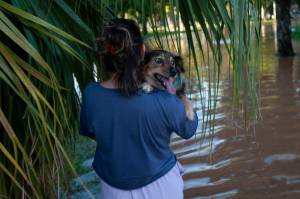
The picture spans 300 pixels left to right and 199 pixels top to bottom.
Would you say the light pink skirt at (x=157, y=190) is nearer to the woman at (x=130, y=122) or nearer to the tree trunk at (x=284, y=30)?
the woman at (x=130, y=122)

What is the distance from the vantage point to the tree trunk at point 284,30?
18.2m

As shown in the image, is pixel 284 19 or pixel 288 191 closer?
pixel 288 191

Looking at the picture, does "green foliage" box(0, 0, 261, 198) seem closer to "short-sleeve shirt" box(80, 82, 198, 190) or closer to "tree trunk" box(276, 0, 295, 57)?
"short-sleeve shirt" box(80, 82, 198, 190)

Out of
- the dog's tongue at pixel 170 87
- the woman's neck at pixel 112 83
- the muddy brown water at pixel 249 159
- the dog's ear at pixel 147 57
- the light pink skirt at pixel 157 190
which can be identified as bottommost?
the muddy brown water at pixel 249 159

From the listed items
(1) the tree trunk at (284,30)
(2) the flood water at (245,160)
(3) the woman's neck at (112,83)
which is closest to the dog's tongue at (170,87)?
(3) the woman's neck at (112,83)

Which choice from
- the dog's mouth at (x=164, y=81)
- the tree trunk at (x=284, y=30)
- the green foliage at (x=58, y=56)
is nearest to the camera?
the green foliage at (x=58, y=56)

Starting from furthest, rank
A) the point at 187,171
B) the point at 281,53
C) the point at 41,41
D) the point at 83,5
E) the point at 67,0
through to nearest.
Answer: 1. the point at 281,53
2. the point at 187,171
3. the point at 83,5
4. the point at 67,0
5. the point at 41,41

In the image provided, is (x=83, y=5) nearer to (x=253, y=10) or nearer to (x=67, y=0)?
(x=67, y=0)

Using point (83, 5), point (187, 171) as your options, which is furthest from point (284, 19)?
point (83, 5)

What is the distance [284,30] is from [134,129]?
56.8 ft

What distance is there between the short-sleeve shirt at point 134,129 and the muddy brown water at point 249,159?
1.62 meters

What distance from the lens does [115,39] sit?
2.21 metres

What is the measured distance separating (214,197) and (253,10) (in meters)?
3.08

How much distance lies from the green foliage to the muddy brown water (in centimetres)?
134
